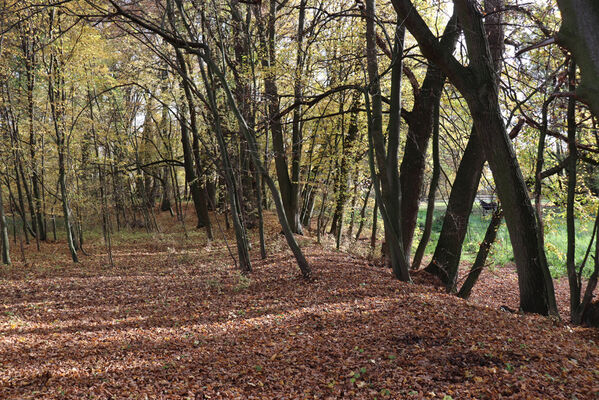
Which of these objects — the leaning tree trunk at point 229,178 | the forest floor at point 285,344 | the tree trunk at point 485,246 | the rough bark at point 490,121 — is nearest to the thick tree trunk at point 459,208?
the tree trunk at point 485,246

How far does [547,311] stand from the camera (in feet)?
16.2

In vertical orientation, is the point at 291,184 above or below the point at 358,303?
above

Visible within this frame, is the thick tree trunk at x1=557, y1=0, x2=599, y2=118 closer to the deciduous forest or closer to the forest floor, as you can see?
the deciduous forest

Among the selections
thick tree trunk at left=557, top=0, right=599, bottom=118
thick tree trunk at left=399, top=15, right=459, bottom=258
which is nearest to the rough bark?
thick tree trunk at left=557, top=0, right=599, bottom=118

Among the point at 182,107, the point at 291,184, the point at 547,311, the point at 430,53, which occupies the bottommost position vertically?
the point at 547,311

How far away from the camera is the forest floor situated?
10.5ft

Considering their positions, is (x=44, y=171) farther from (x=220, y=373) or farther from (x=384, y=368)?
(x=384, y=368)

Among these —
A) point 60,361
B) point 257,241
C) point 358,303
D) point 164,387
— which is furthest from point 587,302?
point 257,241

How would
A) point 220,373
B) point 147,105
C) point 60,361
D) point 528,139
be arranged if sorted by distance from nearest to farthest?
point 220,373
point 60,361
point 528,139
point 147,105

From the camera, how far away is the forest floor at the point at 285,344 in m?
3.20

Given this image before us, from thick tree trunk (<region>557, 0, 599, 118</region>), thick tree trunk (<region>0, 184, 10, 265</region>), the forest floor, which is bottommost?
the forest floor

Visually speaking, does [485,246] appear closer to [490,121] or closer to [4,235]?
[490,121]

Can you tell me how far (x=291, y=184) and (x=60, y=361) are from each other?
30.4 feet

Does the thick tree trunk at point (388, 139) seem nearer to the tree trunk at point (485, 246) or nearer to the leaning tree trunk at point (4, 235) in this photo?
the tree trunk at point (485, 246)
